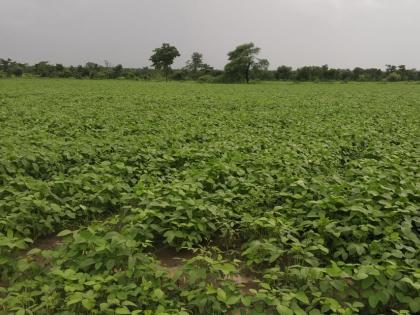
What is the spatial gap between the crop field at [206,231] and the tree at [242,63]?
58.5 metres

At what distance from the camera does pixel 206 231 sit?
14.0 ft

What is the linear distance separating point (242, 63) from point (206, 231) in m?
62.6

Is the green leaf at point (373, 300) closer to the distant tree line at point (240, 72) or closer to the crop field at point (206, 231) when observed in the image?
the crop field at point (206, 231)

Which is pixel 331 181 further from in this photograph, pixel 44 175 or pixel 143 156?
pixel 44 175

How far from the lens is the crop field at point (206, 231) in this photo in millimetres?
2969

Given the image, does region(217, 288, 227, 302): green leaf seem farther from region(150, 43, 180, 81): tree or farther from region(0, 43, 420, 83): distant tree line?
region(150, 43, 180, 81): tree

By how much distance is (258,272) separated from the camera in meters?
A: 3.71

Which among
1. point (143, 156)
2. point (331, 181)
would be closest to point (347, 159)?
point (331, 181)

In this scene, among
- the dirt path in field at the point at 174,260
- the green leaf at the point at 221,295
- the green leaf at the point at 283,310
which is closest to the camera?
the green leaf at the point at 283,310

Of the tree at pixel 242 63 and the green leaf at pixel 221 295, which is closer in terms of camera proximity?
the green leaf at pixel 221 295

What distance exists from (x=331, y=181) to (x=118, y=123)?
7.71 meters

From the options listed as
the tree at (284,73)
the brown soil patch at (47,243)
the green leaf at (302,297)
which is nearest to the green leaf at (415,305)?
the green leaf at (302,297)

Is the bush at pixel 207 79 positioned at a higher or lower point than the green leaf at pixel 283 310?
lower

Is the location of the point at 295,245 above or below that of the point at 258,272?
above
